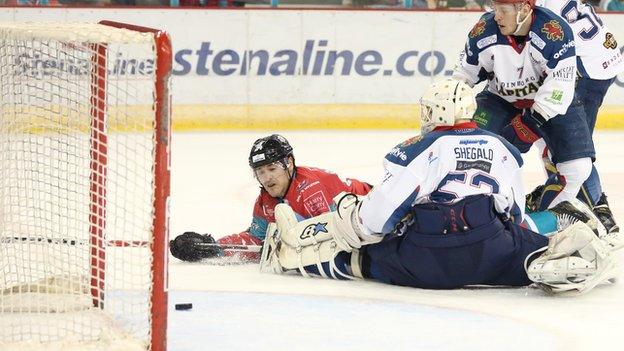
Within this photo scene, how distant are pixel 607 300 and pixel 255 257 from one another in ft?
4.48

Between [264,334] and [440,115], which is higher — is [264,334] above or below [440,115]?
below

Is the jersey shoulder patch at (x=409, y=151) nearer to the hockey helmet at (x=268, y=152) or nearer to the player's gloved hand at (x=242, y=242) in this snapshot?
the hockey helmet at (x=268, y=152)

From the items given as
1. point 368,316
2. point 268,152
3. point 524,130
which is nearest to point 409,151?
point 368,316

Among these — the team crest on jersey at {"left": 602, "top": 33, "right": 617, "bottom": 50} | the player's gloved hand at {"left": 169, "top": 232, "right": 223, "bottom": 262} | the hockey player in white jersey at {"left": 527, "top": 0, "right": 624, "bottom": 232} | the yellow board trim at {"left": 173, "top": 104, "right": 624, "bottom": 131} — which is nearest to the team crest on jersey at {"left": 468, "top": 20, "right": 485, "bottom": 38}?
the hockey player in white jersey at {"left": 527, "top": 0, "right": 624, "bottom": 232}

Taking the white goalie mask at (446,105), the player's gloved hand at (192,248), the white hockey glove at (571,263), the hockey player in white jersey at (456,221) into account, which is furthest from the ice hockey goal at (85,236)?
the white hockey glove at (571,263)

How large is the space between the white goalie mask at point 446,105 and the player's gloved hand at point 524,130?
1.04 meters

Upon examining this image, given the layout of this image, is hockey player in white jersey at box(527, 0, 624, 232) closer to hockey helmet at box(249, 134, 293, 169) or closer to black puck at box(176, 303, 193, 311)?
hockey helmet at box(249, 134, 293, 169)

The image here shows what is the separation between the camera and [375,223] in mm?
4426

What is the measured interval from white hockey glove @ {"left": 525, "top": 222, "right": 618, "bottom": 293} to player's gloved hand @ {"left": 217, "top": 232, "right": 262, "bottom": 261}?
1.16 meters

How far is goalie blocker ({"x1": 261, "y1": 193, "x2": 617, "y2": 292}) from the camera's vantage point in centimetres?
439

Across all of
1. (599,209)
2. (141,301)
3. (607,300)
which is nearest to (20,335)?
(141,301)

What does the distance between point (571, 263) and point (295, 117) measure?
5.44m

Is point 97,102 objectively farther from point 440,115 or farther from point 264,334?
point 440,115

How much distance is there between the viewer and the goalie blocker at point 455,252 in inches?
173
